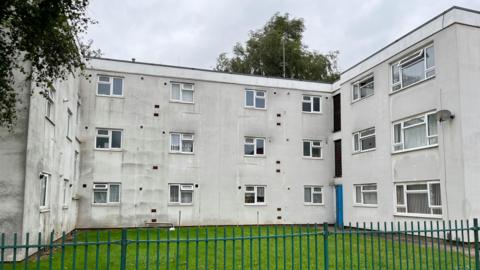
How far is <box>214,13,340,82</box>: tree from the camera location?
32.6 m

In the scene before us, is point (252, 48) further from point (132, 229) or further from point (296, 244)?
point (296, 244)

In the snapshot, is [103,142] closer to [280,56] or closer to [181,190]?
[181,190]

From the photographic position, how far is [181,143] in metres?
20.2

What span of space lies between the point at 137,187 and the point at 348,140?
10.3m

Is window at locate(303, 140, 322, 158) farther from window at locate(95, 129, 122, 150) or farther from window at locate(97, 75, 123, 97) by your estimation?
window at locate(97, 75, 123, 97)

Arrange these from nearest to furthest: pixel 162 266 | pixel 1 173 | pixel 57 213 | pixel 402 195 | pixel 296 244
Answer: pixel 162 266 < pixel 1 173 < pixel 296 244 < pixel 57 213 < pixel 402 195

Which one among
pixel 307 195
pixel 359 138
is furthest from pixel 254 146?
pixel 359 138

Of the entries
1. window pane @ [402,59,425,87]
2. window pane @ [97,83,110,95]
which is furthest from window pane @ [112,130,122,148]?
window pane @ [402,59,425,87]

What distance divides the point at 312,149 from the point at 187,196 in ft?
23.4

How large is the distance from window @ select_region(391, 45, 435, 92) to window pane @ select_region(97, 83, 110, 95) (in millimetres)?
12823

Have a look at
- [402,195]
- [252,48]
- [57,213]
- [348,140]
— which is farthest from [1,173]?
[252,48]

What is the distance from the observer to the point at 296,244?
42.4ft

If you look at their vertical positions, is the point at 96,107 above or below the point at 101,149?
above

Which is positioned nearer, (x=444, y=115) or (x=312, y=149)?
(x=444, y=115)
